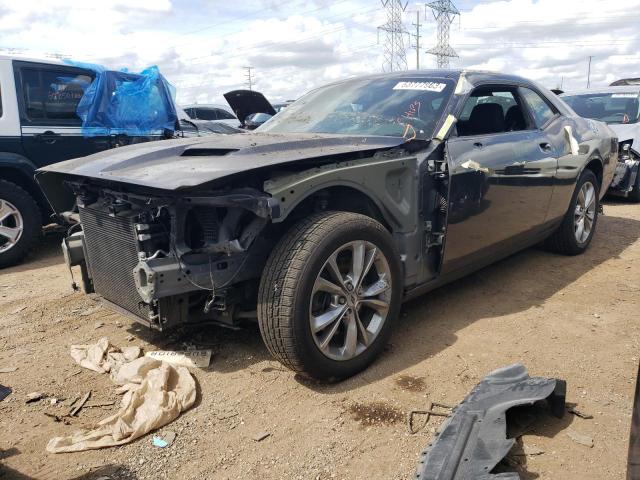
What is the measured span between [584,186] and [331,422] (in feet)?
12.4

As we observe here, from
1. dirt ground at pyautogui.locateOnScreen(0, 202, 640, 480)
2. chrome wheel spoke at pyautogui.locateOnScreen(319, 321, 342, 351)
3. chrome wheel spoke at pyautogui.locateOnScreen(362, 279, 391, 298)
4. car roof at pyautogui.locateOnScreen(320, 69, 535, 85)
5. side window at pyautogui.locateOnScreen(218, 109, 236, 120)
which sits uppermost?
car roof at pyautogui.locateOnScreen(320, 69, 535, 85)

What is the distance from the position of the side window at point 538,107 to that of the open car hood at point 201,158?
5.66 feet

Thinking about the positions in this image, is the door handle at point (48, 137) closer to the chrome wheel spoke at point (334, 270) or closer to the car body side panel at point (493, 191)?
the chrome wheel spoke at point (334, 270)

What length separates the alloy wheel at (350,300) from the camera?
2805mm

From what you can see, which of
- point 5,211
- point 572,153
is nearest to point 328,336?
point 572,153

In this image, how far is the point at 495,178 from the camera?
3668 millimetres

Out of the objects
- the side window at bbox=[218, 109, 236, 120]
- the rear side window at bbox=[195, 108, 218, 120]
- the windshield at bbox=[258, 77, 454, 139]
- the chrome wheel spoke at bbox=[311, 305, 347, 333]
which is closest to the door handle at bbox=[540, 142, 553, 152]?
the windshield at bbox=[258, 77, 454, 139]

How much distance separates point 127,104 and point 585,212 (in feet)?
17.0

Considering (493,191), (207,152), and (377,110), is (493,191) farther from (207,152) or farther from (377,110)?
(207,152)

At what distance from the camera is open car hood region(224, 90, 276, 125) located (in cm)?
612

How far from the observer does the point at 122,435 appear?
8.23 ft

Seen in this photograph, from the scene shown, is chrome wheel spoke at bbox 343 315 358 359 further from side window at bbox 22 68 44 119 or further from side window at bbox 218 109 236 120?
side window at bbox 218 109 236 120

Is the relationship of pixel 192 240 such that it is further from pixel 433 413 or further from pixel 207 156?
pixel 433 413

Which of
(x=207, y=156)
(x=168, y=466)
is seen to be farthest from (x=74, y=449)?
(x=207, y=156)
